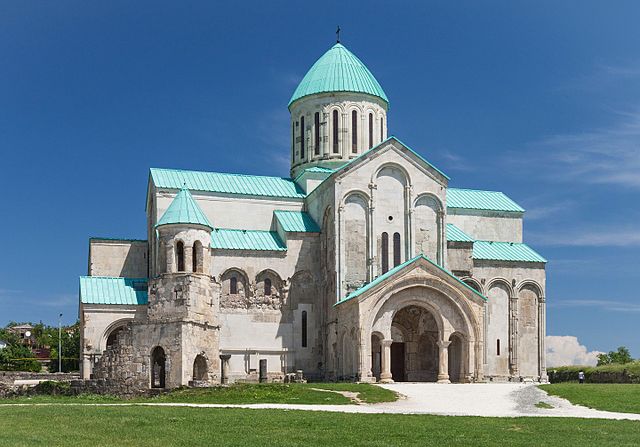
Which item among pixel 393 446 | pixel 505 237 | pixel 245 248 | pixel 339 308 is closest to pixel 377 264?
pixel 339 308

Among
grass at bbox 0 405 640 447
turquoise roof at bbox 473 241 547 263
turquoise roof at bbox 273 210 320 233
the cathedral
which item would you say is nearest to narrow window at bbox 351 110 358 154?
the cathedral

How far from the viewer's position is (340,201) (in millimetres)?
49000

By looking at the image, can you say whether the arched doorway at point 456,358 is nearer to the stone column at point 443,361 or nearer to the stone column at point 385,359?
the stone column at point 443,361

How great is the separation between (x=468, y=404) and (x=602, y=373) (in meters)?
23.2

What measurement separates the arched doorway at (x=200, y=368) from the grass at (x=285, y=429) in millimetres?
16450

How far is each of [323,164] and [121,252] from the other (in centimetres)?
1312

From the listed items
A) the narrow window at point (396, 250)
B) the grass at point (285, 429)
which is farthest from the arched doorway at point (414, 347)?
the grass at point (285, 429)

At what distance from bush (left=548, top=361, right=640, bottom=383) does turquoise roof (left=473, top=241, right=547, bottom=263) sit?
7.30 metres

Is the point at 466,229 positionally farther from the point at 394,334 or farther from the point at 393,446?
the point at 393,446

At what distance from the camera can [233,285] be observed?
4991 cm

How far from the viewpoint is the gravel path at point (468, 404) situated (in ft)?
94.6

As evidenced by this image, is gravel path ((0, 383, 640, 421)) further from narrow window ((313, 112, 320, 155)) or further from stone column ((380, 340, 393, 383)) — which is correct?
narrow window ((313, 112, 320, 155))

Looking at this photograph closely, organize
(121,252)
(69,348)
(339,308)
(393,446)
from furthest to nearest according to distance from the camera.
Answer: (69,348) < (121,252) < (339,308) < (393,446)

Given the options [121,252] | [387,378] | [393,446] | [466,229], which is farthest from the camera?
[466,229]
